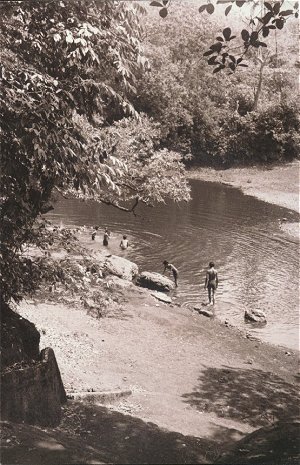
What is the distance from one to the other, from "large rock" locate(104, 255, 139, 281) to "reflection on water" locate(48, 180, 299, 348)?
1.13 meters

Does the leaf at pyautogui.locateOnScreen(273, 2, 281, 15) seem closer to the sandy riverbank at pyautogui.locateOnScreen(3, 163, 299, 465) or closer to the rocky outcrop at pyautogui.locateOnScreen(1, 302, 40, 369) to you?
the rocky outcrop at pyautogui.locateOnScreen(1, 302, 40, 369)

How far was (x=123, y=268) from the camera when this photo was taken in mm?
Answer: 22516

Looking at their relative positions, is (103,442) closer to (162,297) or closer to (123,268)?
(162,297)

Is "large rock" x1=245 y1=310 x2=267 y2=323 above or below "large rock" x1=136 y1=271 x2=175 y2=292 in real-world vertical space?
below

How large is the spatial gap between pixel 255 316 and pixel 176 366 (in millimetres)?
5867

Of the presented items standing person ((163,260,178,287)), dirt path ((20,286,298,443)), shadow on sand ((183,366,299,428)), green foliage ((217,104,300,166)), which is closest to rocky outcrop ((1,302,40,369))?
dirt path ((20,286,298,443))

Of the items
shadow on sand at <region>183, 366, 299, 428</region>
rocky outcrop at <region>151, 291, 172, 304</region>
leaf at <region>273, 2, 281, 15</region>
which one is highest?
leaf at <region>273, 2, 281, 15</region>

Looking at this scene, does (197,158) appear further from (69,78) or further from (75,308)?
(69,78)

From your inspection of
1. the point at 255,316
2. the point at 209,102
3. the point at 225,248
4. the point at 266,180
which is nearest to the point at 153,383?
the point at 255,316

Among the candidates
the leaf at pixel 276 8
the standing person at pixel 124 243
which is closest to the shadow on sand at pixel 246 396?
the leaf at pixel 276 8

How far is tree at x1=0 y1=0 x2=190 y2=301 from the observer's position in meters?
6.30

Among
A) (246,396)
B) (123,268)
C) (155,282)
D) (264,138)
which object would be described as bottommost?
(246,396)

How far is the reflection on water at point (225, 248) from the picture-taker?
20344 millimetres

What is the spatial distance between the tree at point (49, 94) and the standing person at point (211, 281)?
11.7m
